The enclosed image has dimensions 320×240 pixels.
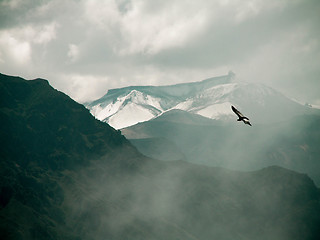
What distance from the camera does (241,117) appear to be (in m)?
45.2

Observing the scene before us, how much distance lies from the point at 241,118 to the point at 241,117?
38 centimetres

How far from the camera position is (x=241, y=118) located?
1791 inches
